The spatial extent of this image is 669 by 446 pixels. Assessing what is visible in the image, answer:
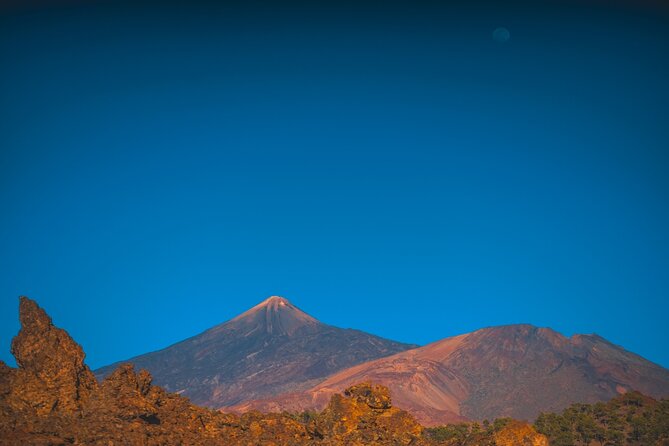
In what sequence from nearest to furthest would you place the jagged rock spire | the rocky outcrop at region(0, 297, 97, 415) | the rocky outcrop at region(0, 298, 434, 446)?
the rocky outcrop at region(0, 298, 434, 446) → the rocky outcrop at region(0, 297, 97, 415) → the jagged rock spire

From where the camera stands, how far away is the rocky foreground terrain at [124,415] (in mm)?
24328

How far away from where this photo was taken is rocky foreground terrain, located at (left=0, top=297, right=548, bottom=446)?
24.3 m

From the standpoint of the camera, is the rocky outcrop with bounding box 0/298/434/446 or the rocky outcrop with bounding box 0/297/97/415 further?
the rocky outcrop with bounding box 0/297/97/415

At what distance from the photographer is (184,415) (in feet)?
99.3

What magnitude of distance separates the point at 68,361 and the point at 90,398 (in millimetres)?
1918

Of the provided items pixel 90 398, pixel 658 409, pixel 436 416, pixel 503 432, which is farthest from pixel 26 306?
pixel 436 416

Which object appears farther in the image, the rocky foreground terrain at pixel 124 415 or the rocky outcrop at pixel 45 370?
the rocky outcrop at pixel 45 370

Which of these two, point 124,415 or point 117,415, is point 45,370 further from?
point 124,415

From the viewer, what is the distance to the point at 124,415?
26094 millimetres

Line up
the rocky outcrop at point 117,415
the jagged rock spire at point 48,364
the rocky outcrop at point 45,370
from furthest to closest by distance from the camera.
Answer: the jagged rock spire at point 48,364, the rocky outcrop at point 45,370, the rocky outcrop at point 117,415

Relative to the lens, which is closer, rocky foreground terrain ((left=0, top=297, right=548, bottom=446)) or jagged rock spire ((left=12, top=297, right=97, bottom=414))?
rocky foreground terrain ((left=0, top=297, right=548, bottom=446))

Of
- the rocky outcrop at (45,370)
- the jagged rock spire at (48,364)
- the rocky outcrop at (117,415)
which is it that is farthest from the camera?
the jagged rock spire at (48,364)

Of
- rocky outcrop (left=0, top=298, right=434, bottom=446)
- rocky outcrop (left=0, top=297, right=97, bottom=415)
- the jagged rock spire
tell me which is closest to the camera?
rocky outcrop (left=0, top=298, right=434, bottom=446)

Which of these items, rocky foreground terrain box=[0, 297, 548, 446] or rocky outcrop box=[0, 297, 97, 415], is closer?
rocky foreground terrain box=[0, 297, 548, 446]
